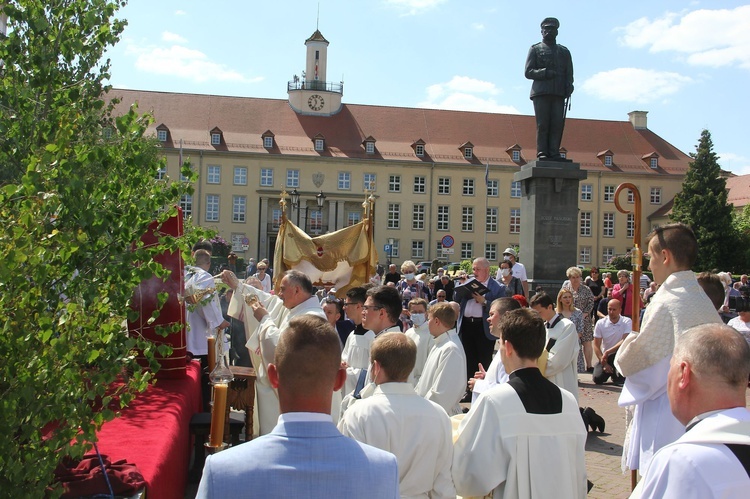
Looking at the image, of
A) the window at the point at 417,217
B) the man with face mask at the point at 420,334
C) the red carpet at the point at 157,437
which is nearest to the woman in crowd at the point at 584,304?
the man with face mask at the point at 420,334

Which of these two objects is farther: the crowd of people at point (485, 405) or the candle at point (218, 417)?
the candle at point (218, 417)

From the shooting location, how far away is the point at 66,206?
7.93 feet

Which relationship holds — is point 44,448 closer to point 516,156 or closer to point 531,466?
point 531,466

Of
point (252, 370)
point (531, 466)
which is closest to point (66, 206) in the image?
point (531, 466)

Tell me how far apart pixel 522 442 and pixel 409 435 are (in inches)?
22.0

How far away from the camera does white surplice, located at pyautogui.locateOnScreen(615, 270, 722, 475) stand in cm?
454

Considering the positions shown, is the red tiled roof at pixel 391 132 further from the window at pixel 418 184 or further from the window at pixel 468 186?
the window at pixel 468 186

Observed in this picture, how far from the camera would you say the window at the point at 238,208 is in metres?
62.4

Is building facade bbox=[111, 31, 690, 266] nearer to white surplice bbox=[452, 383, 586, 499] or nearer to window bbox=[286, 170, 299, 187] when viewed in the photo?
window bbox=[286, 170, 299, 187]

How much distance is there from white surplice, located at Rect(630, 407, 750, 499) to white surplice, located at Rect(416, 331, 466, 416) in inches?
121

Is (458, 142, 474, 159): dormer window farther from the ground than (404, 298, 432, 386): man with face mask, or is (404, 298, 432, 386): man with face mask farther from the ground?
(458, 142, 474, 159): dormer window

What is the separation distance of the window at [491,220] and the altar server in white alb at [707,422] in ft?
212

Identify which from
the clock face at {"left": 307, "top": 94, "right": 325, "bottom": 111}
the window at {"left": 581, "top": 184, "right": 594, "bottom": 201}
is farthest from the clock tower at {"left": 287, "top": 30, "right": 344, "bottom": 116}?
the window at {"left": 581, "top": 184, "right": 594, "bottom": 201}

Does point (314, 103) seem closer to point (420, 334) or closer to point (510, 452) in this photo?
point (420, 334)
